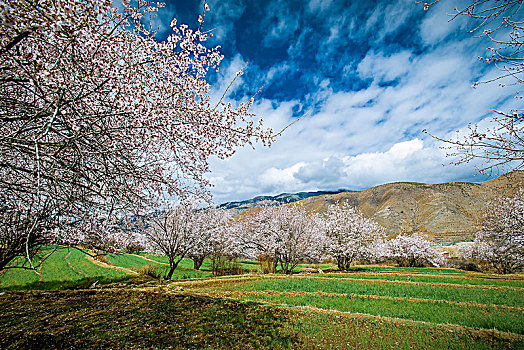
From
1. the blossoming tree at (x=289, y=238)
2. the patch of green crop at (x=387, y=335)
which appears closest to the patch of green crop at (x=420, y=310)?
the patch of green crop at (x=387, y=335)

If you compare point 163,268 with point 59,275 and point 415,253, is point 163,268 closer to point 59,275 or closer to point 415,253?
point 59,275

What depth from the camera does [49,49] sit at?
3508 millimetres

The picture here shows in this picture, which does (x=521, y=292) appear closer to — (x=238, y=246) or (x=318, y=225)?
(x=318, y=225)

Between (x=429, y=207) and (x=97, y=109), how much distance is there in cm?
13152

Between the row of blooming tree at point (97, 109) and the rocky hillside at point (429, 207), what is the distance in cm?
8472

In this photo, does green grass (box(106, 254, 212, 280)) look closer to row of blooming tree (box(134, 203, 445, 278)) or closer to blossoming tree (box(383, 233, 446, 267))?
row of blooming tree (box(134, 203, 445, 278))

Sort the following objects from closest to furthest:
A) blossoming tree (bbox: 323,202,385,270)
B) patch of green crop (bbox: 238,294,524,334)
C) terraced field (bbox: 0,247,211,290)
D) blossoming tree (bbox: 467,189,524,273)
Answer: patch of green crop (bbox: 238,294,524,334) < terraced field (bbox: 0,247,211,290) < blossoming tree (bbox: 467,189,524,273) < blossoming tree (bbox: 323,202,385,270)

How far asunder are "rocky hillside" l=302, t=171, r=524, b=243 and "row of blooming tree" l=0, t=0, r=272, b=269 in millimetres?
84717

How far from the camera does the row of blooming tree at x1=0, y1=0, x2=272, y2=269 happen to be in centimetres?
301

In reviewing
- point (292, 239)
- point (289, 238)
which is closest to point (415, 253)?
point (292, 239)

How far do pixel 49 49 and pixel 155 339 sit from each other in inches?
210

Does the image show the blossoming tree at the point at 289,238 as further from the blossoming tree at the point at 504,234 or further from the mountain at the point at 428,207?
the mountain at the point at 428,207

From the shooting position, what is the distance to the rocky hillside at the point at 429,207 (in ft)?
274

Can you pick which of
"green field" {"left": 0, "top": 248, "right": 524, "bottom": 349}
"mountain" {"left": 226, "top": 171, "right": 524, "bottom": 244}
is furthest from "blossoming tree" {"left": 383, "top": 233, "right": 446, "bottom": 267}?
"mountain" {"left": 226, "top": 171, "right": 524, "bottom": 244}
